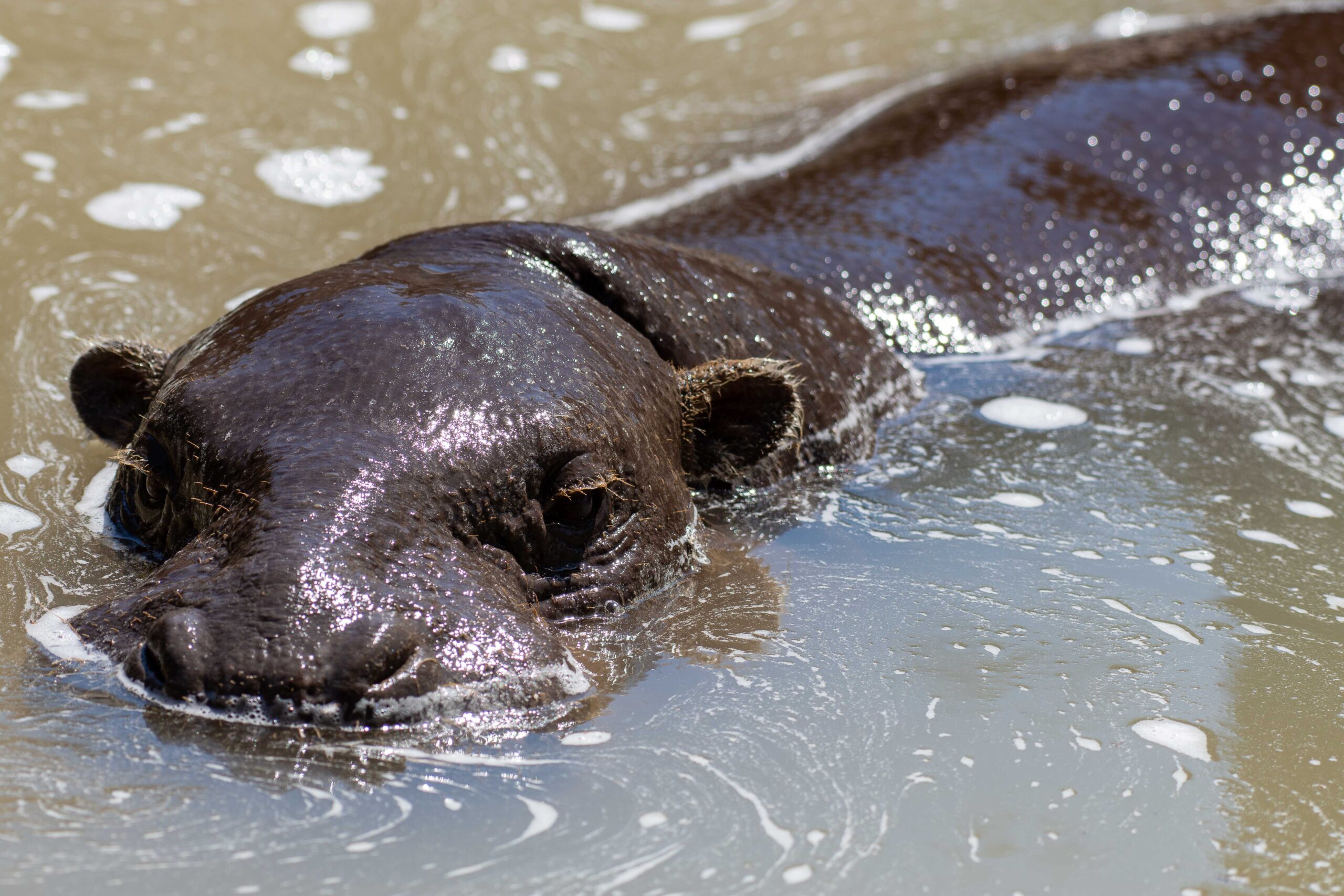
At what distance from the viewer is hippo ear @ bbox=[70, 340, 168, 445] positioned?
5012 millimetres

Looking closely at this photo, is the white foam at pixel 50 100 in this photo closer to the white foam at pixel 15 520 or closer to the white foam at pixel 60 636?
the white foam at pixel 15 520

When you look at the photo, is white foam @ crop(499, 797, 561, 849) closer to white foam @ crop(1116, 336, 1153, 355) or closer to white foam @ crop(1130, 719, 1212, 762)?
white foam @ crop(1130, 719, 1212, 762)

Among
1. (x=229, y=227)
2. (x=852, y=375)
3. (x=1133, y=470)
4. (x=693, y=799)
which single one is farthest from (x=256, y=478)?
(x=229, y=227)

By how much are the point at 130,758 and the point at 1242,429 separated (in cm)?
453

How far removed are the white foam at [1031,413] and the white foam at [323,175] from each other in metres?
3.57

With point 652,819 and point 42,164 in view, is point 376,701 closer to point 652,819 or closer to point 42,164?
point 652,819

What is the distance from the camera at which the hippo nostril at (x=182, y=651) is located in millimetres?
3416

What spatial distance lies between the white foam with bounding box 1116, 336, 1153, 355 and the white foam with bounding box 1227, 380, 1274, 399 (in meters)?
0.41

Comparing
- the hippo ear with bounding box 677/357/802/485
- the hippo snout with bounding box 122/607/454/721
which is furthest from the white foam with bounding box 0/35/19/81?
the hippo snout with bounding box 122/607/454/721

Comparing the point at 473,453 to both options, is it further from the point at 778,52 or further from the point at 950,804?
the point at 778,52

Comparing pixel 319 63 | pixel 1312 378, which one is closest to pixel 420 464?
pixel 1312 378

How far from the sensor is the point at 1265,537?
520 centimetres

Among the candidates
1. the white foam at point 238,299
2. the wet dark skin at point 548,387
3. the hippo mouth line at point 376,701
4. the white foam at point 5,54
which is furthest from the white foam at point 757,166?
the hippo mouth line at point 376,701

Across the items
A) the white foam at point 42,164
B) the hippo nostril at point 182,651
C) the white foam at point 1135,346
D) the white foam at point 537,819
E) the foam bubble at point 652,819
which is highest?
the white foam at point 42,164
